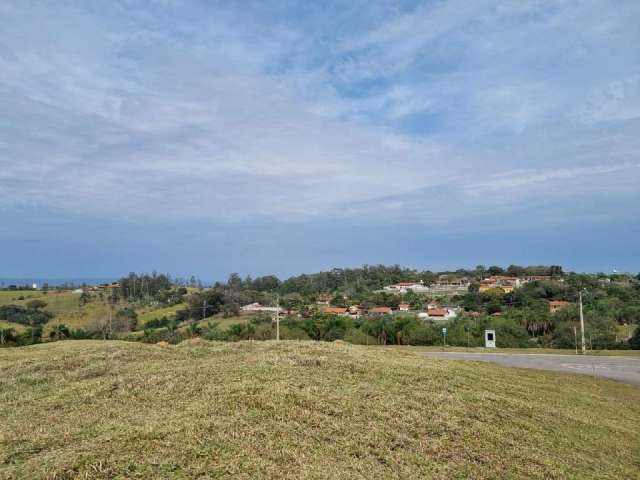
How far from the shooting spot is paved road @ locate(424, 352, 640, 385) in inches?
658

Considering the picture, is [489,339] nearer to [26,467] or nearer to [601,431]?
[601,431]

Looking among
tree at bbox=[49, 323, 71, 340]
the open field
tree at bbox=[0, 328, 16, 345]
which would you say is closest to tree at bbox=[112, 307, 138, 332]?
the open field

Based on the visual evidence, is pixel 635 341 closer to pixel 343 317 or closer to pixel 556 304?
pixel 343 317

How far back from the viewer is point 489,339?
93.9 ft

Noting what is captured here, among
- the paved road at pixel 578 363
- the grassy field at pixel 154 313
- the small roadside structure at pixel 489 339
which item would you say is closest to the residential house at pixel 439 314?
the small roadside structure at pixel 489 339

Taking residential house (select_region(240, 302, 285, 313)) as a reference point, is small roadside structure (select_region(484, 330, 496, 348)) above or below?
below

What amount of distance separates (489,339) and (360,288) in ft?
170

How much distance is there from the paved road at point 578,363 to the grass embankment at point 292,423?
26.7ft

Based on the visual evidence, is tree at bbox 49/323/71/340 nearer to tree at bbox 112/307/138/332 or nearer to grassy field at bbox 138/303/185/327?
tree at bbox 112/307/138/332

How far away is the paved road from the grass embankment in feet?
26.7

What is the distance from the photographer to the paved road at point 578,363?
1673cm

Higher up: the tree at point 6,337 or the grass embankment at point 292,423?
the grass embankment at point 292,423

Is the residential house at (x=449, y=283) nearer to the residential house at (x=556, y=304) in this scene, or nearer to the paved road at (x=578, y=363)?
the residential house at (x=556, y=304)

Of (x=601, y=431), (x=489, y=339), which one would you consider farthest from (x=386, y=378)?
(x=489, y=339)
